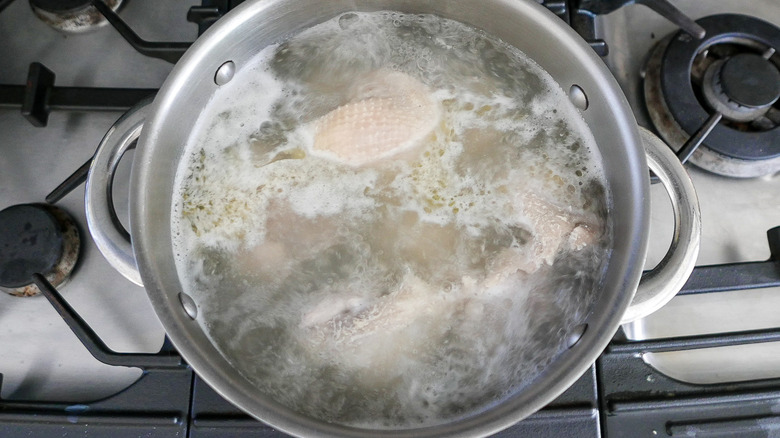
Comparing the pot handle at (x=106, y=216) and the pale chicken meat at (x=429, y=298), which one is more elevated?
the pot handle at (x=106, y=216)

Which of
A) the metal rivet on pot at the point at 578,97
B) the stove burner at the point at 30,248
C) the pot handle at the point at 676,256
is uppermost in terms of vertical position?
the metal rivet on pot at the point at 578,97

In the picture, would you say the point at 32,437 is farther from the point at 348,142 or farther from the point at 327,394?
the point at 348,142

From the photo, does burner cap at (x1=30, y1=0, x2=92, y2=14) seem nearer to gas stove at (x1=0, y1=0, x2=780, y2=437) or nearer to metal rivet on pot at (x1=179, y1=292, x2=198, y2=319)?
gas stove at (x1=0, y1=0, x2=780, y2=437)

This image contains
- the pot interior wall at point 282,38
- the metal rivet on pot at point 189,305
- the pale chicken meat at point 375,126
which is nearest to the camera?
the pot interior wall at point 282,38

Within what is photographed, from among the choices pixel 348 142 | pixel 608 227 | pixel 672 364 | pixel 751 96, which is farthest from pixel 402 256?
pixel 751 96

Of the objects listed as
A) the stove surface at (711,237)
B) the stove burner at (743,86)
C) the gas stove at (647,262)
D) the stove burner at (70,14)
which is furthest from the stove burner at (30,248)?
the stove burner at (743,86)

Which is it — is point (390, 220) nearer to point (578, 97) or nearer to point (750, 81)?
point (578, 97)

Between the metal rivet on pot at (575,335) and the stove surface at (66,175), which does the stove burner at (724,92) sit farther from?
the stove surface at (66,175)

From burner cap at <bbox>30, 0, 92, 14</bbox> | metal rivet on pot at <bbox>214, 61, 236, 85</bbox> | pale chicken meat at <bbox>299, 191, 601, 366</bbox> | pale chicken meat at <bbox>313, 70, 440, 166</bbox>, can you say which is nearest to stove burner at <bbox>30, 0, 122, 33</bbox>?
burner cap at <bbox>30, 0, 92, 14</bbox>
